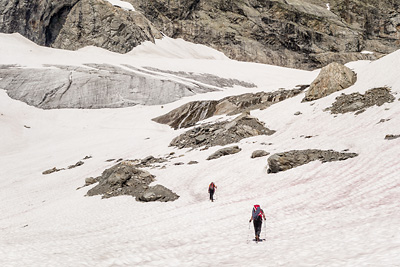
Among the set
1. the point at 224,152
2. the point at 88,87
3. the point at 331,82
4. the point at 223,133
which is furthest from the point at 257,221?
the point at 88,87

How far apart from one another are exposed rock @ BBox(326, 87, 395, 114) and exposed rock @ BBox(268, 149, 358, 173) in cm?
958

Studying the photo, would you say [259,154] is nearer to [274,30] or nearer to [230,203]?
[230,203]

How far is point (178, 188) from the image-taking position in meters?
23.9

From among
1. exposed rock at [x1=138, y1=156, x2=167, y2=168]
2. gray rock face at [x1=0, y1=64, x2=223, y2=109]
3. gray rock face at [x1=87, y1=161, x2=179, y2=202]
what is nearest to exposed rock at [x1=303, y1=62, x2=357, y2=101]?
exposed rock at [x1=138, y1=156, x2=167, y2=168]

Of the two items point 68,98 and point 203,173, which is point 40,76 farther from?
point 203,173

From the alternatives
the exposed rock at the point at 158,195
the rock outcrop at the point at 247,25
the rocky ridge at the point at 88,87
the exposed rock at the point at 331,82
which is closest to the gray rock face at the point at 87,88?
the rocky ridge at the point at 88,87

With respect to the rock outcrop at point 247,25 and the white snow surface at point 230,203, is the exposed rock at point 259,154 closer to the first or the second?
the white snow surface at point 230,203

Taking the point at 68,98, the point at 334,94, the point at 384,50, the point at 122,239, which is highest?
the point at 384,50

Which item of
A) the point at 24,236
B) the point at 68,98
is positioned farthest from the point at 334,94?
the point at 68,98

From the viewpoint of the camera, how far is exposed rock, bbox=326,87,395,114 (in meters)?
29.8

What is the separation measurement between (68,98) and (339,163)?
179ft

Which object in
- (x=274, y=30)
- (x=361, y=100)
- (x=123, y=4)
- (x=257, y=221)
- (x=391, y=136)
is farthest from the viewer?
(x=274, y=30)

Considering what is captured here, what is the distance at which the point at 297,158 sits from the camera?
23.2 metres

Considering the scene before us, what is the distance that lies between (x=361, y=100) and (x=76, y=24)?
354 ft
